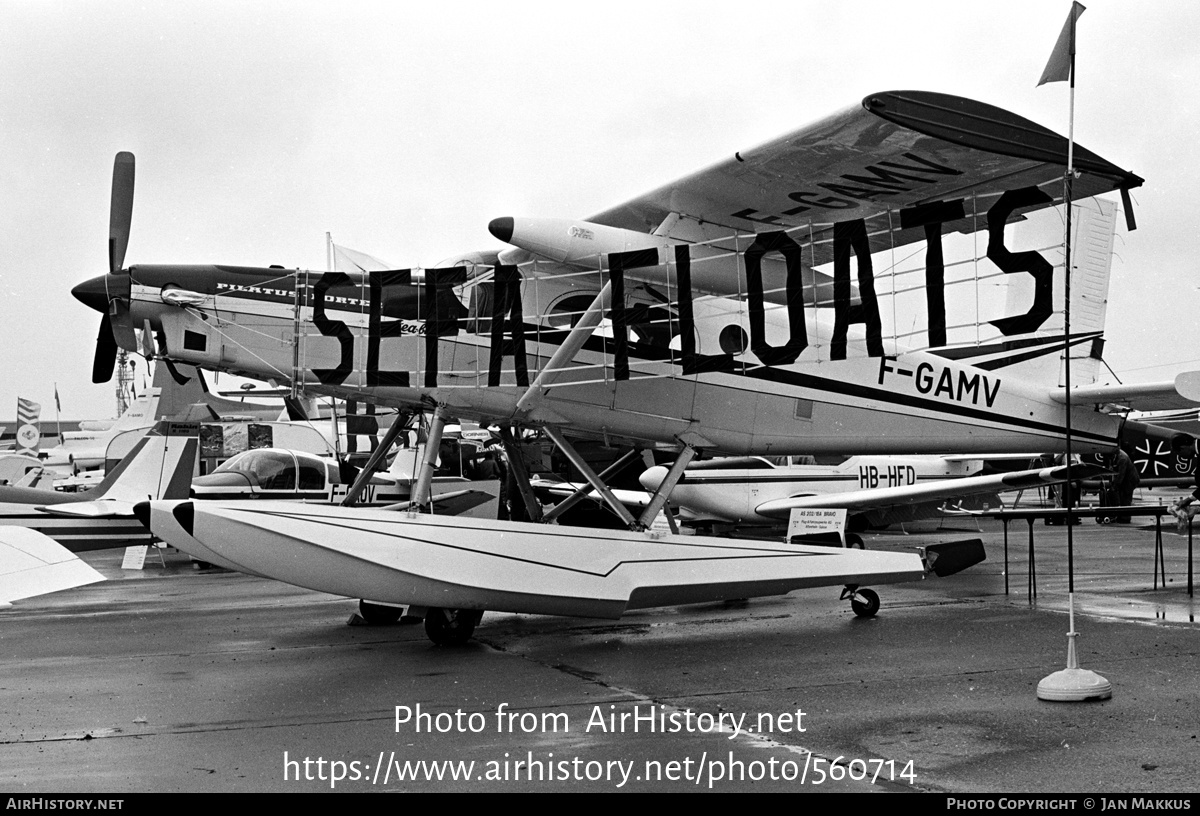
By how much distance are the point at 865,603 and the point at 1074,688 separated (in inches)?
163

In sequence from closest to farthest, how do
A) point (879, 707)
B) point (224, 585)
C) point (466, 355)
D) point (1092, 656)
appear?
1. point (879, 707)
2. point (1092, 656)
3. point (466, 355)
4. point (224, 585)

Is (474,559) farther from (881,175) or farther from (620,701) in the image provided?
(881,175)

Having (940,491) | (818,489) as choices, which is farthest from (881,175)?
(818,489)

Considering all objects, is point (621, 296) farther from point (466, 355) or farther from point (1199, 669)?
point (1199, 669)

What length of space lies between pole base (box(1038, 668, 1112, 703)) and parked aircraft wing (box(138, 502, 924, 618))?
10.5 feet

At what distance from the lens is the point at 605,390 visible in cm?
1007

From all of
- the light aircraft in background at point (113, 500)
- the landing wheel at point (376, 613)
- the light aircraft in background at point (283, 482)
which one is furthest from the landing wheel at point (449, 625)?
the light aircraft in background at point (283, 482)

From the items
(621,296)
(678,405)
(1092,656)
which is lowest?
(1092,656)

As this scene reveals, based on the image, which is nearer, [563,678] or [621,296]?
[563,678]

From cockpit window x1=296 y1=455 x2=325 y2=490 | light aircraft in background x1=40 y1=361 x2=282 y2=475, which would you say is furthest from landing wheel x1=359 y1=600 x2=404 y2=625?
light aircraft in background x1=40 y1=361 x2=282 y2=475
